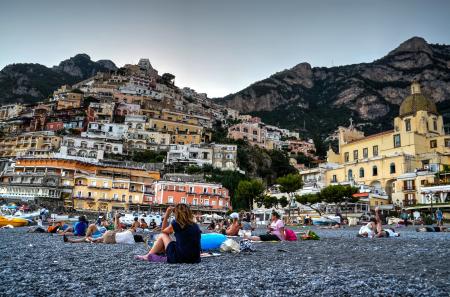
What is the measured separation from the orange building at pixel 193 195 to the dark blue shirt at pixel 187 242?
55.7 metres

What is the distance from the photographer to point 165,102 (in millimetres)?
112125

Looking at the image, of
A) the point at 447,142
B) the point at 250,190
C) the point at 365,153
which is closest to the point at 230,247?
the point at 250,190

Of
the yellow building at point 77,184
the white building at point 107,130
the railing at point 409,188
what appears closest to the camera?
the railing at point 409,188

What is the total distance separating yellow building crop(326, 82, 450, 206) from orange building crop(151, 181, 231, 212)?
768 inches

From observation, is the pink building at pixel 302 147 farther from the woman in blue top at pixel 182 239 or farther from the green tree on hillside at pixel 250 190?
the woman in blue top at pixel 182 239

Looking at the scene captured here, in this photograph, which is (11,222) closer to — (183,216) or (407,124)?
(183,216)

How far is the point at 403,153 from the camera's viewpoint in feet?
168

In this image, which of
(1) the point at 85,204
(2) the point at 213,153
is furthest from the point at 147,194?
(2) the point at 213,153

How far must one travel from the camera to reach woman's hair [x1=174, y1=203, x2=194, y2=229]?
7732 mm

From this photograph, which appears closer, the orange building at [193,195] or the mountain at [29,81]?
the orange building at [193,195]

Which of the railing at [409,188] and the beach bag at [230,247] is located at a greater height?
the railing at [409,188]

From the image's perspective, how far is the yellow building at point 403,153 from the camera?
50188 millimetres

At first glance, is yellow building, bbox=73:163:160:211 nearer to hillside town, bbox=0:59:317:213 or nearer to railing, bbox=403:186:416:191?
hillside town, bbox=0:59:317:213

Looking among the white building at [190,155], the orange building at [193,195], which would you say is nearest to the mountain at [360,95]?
the white building at [190,155]
